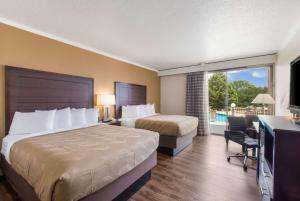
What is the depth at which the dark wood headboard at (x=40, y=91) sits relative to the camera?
2.43 m

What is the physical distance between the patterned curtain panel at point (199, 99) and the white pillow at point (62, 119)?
162 inches

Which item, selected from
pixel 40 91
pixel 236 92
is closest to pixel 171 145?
pixel 40 91

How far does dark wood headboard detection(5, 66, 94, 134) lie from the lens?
2.43 meters

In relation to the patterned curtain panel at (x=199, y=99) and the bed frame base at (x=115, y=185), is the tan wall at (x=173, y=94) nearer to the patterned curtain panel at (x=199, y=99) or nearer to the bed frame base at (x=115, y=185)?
the patterned curtain panel at (x=199, y=99)

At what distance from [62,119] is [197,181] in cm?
260

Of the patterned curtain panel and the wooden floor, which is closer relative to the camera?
the wooden floor

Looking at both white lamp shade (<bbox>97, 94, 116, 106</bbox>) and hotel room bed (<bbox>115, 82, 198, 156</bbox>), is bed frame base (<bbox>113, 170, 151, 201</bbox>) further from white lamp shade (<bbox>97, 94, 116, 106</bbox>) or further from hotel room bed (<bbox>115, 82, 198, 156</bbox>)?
white lamp shade (<bbox>97, 94, 116, 106</bbox>)

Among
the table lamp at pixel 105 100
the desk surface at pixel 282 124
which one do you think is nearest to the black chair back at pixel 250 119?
the desk surface at pixel 282 124

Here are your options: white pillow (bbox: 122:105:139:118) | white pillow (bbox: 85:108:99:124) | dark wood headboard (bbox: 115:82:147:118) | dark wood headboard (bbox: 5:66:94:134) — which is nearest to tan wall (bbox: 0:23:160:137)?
dark wood headboard (bbox: 5:66:94:134)

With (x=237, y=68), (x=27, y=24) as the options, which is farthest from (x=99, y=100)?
(x=237, y=68)

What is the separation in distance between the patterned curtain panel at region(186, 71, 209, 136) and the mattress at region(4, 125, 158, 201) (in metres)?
3.62

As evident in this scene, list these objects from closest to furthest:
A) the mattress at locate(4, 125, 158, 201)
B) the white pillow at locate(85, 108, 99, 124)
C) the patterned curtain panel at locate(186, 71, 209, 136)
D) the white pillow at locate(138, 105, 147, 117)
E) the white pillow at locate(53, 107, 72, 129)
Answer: the mattress at locate(4, 125, 158, 201), the white pillow at locate(53, 107, 72, 129), the white pillow at locate(85, 108, 99, 124), the white pillow at locate(138, 105, 147, 117), the patterned curtain panel at locate(186, 71, 209, 136)

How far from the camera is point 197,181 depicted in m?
2.32

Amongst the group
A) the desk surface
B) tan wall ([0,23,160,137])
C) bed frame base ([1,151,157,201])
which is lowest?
bed frame base ([1,151,157,201])
